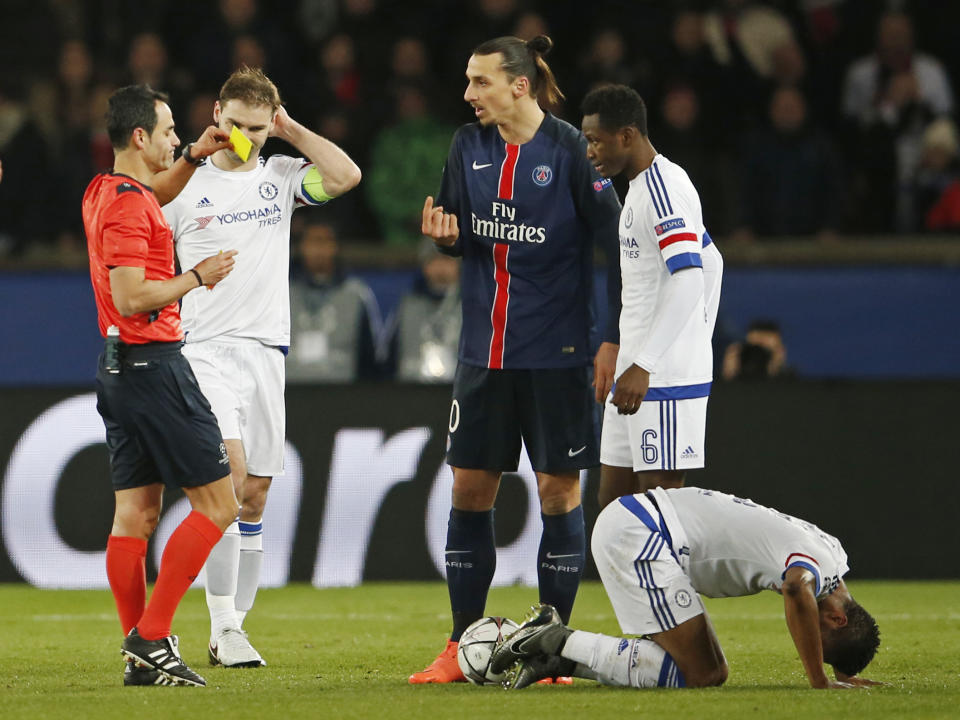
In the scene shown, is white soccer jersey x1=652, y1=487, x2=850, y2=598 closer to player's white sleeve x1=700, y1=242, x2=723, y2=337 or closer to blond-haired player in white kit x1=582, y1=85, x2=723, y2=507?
blond-haired player in white kit x1=582, y1=85, x2=723, y2=507

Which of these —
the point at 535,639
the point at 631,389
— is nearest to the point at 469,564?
the point at 535,639

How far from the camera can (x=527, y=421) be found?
656 cm

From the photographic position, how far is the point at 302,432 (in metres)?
9.82

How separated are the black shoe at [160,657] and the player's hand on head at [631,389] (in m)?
1.85

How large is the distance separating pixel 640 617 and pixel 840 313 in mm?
7410

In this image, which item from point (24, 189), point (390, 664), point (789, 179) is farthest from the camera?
point (24, 189)

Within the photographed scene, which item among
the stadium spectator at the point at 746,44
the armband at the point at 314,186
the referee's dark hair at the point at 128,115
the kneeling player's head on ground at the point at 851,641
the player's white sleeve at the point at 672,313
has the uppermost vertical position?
the stadium spectator at the point at 746,44

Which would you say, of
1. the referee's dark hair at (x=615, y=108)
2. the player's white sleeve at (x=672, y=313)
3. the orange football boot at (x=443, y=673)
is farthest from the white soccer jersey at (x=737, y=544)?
the referee's dark hair at (x=615, y=108)

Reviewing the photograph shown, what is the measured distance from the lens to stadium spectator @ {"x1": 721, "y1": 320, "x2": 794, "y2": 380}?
35.2ft

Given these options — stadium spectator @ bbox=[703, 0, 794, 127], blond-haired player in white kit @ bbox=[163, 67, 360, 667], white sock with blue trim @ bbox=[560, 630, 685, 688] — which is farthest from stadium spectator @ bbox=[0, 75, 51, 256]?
white sock with blue trim @ bbox=[560, 630, 685, 688]

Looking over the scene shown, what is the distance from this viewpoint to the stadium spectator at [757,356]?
10.7 m

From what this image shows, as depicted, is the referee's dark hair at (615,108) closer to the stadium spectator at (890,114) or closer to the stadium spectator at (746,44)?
the stadium spectator at (746,44)

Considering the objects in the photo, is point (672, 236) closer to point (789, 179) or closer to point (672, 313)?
point (672, 313)

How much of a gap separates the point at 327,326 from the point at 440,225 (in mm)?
4694
